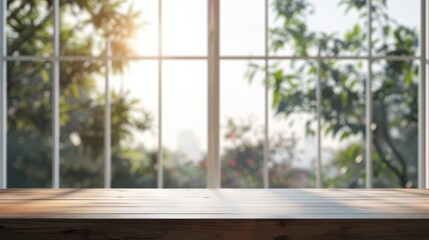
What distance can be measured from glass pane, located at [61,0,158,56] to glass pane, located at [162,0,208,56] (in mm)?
216

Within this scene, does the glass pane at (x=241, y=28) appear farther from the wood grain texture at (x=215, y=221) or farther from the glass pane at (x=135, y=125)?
the wood grain texture at (x=215, y=221)

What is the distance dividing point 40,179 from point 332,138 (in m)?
3.95

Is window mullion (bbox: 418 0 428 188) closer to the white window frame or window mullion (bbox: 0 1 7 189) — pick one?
the white window frame

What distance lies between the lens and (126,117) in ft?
21.4

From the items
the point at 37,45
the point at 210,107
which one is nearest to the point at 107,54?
the point at 210,107

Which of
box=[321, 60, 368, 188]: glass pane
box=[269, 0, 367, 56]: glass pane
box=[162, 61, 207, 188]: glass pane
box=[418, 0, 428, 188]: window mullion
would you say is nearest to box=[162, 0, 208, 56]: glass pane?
box=[162, 61, 207, 188]: glass pane

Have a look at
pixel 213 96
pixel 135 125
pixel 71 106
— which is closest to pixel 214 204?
pixel 213 96

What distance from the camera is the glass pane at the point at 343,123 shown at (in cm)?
559

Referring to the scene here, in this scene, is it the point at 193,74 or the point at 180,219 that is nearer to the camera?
the point at 180,219

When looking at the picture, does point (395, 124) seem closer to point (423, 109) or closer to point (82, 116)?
point (423, 109)

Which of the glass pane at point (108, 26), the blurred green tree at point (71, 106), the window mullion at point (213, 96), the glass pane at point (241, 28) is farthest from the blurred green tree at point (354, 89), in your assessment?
the window mullion at point (213, 96)

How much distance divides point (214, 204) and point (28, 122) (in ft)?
19.0

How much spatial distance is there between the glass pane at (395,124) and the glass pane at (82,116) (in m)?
3.36

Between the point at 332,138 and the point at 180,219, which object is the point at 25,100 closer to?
the point at 332,138
